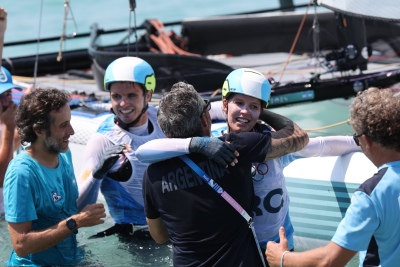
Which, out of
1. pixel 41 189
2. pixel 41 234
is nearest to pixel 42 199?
pixel 41 189

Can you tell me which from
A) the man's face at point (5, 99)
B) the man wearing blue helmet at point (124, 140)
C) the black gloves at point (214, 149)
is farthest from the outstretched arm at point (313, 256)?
the man's face at point (5, 99)

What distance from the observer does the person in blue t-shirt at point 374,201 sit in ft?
9.25

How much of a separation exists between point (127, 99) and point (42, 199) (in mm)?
869

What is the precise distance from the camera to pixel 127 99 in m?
4.56

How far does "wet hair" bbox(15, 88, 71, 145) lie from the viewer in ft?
12.9

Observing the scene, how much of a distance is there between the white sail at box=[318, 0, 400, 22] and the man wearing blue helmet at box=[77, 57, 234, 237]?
1899 millimetres

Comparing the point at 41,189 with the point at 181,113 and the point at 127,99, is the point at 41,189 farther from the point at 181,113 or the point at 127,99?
the point at 181,113

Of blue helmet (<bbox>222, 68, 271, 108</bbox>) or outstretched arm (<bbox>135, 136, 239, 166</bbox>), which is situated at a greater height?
blue helmet (<bbox>222, 68, 271, 108</bbox>)

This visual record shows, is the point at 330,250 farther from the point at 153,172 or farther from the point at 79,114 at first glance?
the point at 79,114

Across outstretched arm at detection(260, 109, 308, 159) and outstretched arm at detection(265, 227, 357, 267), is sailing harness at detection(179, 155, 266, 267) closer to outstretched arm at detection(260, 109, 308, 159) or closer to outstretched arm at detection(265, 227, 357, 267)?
outstretched arm at detection(265, 227, 357, 267)

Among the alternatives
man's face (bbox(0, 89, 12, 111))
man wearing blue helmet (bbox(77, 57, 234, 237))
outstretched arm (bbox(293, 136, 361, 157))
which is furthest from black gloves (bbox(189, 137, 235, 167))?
man's face (bbox(0, 89, 12, 111))

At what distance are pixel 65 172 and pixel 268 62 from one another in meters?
4.99

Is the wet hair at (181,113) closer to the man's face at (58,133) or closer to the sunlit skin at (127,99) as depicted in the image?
the man's face at (58,133)

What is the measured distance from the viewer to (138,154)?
341 cm
